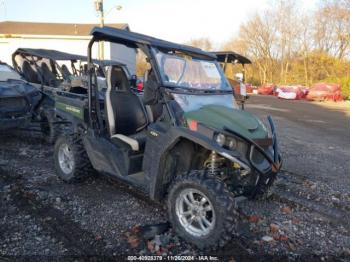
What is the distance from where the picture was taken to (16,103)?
771 cm

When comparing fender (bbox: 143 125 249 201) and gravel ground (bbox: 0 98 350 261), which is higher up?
fender (bbox: 143 125 249 201)

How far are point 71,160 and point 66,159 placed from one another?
208 millimetres

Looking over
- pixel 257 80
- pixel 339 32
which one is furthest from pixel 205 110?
pixel 257 80

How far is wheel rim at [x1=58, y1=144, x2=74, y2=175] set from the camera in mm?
5176

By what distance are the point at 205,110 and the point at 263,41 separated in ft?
160

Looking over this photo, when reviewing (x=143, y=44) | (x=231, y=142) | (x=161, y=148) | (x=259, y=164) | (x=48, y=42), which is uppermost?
(x=48, y=42)

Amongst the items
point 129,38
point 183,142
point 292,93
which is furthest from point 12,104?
point 292,93

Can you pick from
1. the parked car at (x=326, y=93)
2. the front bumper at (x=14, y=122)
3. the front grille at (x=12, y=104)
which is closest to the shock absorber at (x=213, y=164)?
the front bumper at (x=14, y=122)

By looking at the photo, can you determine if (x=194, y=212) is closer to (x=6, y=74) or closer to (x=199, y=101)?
(x=199, y=101)

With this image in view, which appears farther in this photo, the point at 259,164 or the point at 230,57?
the point at 230,57

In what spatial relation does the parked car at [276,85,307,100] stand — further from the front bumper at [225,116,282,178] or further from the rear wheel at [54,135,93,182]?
the front bumper at [225,116,282,178]

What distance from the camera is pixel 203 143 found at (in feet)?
11.0

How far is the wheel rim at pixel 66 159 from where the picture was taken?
5176 mm

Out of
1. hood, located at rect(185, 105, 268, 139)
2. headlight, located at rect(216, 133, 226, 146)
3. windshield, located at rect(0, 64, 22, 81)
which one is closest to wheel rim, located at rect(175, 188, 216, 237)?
headlight, located at rect(216, 133, 226, 146)
